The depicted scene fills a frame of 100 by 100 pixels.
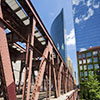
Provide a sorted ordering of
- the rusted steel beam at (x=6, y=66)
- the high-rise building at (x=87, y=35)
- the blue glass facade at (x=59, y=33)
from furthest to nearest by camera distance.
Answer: the blue glass facade at (x=59, y=33) → the high-rise building at (x=87, y=35) → the rusted steel beam at (x=6, y=66)

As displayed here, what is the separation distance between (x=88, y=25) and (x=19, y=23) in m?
121

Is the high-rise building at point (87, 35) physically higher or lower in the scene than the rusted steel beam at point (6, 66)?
higher

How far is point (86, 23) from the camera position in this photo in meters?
125

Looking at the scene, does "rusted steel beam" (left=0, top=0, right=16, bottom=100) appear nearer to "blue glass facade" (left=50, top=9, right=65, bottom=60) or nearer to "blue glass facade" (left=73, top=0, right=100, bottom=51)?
"blue glass facade" (left=73, top=0, right=100, bottom=51)

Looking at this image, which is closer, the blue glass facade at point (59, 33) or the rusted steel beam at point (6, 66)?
the rusted steel beam at point (6, 66)

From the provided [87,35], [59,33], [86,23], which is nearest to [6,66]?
[87,35]

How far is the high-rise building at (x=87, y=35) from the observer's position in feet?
203

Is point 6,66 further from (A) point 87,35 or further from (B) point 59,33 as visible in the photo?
(B) point 59,33

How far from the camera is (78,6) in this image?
147 metres

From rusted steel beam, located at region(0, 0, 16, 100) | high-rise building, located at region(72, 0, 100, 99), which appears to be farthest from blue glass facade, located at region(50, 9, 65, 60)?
rusted steel beam, located at region(0, 0, 16, 100)

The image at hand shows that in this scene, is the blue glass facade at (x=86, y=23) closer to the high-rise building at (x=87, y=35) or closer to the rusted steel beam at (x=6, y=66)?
the high-rise building at (x=87, y=35)

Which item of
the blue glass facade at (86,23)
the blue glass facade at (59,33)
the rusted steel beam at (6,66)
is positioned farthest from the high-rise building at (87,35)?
the rusted steel beam at (6,66)

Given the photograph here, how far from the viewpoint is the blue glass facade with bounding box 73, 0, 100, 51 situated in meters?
109

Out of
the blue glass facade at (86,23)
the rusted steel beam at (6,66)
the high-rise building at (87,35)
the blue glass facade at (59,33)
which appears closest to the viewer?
the rusted steel beam at (6,66)
